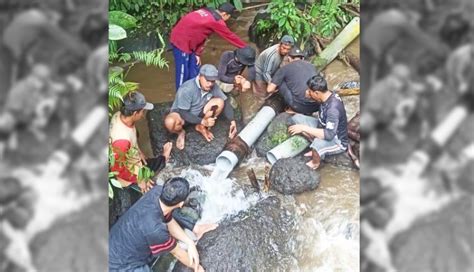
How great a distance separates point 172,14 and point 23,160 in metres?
2.41

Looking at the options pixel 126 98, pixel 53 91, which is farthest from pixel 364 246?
pixel 126 98

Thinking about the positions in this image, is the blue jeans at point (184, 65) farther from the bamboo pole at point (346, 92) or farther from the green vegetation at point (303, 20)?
the bamboo pole at point (346, 92)

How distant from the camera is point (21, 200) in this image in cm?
170

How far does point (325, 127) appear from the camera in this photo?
349cm

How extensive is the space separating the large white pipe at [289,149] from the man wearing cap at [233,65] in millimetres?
379

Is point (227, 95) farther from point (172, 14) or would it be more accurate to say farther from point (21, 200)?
point (21, 200)

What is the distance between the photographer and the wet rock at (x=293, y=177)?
3.44 m

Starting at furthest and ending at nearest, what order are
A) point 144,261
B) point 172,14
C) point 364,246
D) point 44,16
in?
point 172,14 → point 144,261 → point 364,246 → point 44,16

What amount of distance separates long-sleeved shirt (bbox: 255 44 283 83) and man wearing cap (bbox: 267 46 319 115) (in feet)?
0.14

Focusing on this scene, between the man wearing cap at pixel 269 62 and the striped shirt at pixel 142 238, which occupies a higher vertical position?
the man wearing cap at pixel 269 62

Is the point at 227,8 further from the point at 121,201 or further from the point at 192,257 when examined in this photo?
the point at 192,257

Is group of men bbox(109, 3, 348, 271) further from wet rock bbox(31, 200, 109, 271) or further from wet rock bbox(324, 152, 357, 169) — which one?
wet rock bbox(31, 200, 109, 271)

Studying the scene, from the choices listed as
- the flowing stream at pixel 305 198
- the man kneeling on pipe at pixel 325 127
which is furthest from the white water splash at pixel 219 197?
the man kneeling on pipe at pixel 325 127

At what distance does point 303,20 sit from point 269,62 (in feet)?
0.95
